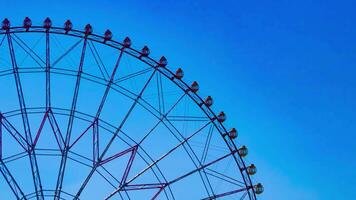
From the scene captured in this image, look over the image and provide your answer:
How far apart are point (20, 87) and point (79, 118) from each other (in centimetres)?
382

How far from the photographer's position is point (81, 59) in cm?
3775

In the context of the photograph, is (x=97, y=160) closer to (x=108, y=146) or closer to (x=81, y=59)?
(x=108, y=146)

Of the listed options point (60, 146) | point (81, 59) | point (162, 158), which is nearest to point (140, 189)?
point (162, 158)

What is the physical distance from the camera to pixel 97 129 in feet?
123

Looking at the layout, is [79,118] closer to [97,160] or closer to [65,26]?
[97,160]

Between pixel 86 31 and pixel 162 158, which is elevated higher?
pixel 86 31

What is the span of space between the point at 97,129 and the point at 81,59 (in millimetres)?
4227

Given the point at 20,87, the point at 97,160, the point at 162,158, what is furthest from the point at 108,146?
the point at 20,87

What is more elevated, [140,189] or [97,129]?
[97,129]

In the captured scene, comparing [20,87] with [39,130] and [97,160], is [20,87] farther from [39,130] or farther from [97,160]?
[97,160]

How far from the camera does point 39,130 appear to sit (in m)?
36.7

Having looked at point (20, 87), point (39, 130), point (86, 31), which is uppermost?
point (86, 31)

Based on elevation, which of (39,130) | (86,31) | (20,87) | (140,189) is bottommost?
(140,189)

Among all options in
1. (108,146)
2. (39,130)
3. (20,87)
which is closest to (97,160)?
(108,146)
